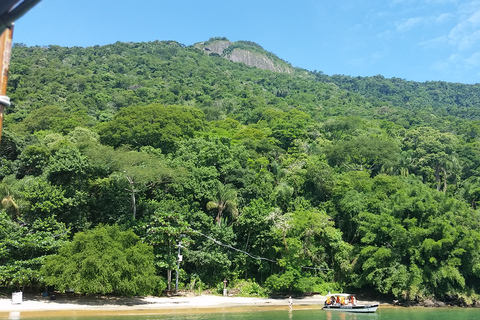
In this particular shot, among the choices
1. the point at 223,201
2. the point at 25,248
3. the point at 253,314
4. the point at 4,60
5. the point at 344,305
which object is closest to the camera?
the point at 4,60

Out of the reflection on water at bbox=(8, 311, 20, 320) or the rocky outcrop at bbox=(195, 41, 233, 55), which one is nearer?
the reflection on water at bbox=(8, 311, 20, 320)

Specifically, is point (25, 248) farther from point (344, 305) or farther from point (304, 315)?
point (344, 305)

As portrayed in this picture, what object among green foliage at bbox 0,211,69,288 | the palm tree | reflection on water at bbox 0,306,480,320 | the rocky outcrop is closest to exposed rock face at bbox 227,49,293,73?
the rocky outcrop

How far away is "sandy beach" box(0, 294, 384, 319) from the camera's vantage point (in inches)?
890

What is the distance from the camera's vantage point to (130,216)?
3081 cm

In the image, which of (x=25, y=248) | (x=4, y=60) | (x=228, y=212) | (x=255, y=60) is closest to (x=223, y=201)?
(x=228, y=212)

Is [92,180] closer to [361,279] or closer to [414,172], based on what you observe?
[361,279]

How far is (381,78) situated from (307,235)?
148m

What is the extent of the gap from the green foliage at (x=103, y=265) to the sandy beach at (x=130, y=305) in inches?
39.0

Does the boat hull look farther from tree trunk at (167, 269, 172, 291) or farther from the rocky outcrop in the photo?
the rocky outcrop

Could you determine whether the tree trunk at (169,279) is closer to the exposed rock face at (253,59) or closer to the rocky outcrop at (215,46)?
the exposed rock face at (253,59)

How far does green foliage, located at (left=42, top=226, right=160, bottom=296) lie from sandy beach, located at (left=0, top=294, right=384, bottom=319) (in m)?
0.99

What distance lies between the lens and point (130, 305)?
25.7 m

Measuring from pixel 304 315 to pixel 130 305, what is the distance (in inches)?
433
